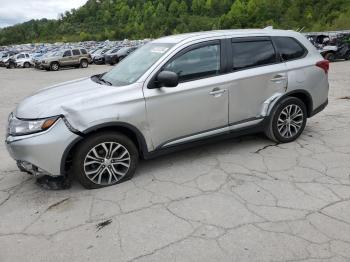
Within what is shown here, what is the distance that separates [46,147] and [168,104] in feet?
4.74

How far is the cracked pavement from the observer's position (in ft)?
9.96

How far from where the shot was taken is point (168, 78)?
4.13 meters

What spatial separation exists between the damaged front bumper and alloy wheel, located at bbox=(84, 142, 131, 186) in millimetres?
310

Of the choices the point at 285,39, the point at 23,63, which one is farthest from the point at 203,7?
the point at 285,39

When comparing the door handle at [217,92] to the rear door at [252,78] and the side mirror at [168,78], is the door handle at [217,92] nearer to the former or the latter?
the rear door at [252,78]

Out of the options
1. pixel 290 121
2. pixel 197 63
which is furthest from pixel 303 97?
pixel 197 63

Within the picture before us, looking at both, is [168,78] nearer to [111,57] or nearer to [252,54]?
[252,54]

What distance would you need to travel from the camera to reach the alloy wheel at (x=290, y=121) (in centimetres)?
538

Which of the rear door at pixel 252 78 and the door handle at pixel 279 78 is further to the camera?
the door handle at pixel 279 78

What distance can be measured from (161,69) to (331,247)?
2.59m

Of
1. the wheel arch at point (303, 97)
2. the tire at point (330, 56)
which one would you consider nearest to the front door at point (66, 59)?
the tire at point (330, 56)

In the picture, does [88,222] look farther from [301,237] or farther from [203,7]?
[203,7]

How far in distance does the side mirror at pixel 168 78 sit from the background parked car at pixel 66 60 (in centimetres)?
2657

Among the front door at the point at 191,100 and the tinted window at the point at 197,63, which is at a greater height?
the tinted window at the point at 197,63
